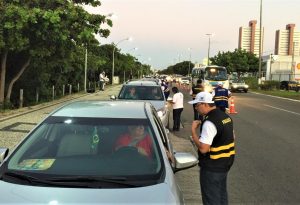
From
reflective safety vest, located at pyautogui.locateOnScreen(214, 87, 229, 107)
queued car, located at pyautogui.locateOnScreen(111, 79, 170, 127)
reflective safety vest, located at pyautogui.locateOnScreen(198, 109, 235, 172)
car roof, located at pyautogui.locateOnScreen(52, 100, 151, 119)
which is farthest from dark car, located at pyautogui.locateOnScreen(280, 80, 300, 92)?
car roof, located at pyautogui.locateOnScreen(52, 100, 151, 119)

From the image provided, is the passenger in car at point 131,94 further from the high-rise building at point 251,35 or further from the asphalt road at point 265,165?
the high-rise building at point 251,35

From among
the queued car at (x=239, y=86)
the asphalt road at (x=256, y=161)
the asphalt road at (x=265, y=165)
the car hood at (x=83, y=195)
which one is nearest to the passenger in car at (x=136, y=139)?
the car hood at (x=83, y=195)

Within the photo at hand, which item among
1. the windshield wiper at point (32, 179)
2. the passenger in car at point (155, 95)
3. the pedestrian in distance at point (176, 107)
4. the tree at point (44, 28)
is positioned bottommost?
the pedestrian in distance at point (176, 107)

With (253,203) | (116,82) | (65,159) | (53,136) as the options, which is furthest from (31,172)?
(116,82)

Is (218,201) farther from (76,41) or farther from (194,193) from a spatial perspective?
(76,41)

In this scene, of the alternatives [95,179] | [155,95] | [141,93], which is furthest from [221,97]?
[95,179]

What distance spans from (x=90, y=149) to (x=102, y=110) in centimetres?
47

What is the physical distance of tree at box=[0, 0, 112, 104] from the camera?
20.4 m

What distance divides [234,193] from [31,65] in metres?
23.0

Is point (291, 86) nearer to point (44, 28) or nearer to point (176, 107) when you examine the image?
point (44, 28)

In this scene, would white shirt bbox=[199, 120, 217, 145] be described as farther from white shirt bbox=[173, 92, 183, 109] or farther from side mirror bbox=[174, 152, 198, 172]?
white shirt bbox=[173, 92, 183, 109]

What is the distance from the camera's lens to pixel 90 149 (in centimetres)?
442

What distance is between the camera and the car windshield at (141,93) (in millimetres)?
14352

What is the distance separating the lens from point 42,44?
75.8ft
